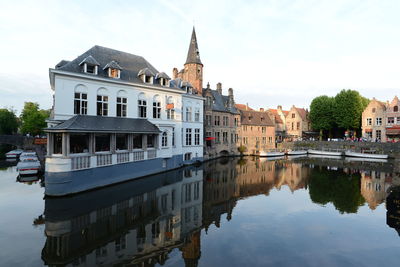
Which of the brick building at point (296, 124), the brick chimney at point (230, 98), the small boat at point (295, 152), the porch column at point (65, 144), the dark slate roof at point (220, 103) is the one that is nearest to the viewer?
the porch column at point (65, 144)

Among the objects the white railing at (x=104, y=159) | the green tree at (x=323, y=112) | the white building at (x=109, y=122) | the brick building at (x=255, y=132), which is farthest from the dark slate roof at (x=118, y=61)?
the green tree at (x=323, y=112)

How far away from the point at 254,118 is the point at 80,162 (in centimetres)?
3906

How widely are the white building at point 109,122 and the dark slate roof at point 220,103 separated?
44.1 ft

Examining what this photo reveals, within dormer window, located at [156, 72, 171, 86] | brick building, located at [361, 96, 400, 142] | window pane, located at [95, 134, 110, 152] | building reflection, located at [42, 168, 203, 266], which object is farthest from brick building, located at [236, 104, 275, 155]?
building reflection, located at [42, 168, 203, 266]

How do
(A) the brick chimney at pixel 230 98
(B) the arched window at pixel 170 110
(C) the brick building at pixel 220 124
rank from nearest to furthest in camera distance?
(B) the arched window at pixel 170 110
(C) the brick building at pixel 220 124
(A) the brick chimney at pixel 230 98

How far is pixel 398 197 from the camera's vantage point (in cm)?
1529

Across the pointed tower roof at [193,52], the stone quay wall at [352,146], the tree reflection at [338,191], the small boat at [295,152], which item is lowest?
the tree reflection at [338,191]

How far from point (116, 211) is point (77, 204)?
2.87 metres

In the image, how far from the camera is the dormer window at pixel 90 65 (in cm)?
1838

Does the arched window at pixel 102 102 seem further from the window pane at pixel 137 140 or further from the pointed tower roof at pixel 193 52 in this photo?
the pointed tower roof at pixel 193 52

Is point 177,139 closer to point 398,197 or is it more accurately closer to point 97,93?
point 97,93

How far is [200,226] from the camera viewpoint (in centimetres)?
1074

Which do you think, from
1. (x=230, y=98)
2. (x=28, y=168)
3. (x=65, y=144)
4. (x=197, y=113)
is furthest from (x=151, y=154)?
(x=230, y=98)

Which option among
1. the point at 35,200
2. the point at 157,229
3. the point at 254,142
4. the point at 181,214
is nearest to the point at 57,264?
the point at 157,229
